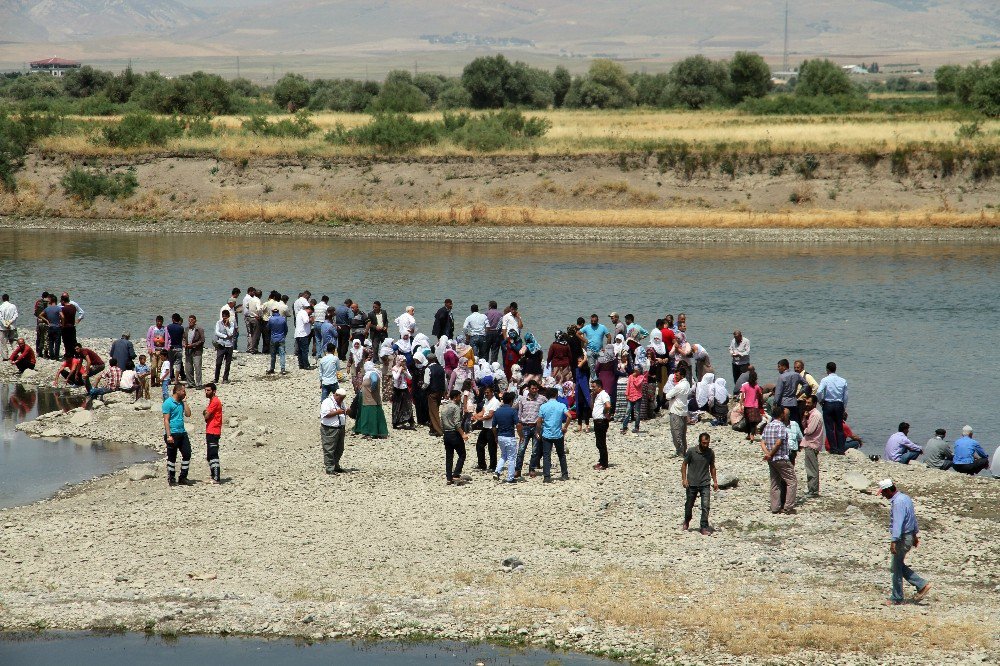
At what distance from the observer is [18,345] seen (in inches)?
1065

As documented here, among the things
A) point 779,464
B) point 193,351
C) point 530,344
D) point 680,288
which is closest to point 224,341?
point 193,351

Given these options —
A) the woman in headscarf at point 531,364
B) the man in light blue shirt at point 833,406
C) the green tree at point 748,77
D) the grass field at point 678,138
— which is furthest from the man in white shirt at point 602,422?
the green tree at point 748,77

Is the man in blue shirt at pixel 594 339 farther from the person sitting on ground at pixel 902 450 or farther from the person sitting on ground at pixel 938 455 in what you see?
the person sitting on ground at pixel 938 455

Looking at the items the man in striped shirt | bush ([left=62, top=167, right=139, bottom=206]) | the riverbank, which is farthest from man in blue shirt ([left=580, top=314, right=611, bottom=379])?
bush ([left=62, top=167, right=139, bottom=206])

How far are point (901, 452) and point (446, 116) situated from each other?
2000 inches

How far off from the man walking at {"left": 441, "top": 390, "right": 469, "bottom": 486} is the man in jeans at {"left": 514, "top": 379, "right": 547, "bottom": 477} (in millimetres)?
790

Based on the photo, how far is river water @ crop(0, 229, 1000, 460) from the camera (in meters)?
27.9

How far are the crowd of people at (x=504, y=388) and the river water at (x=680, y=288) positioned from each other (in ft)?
9.19

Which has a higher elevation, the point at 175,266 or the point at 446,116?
the point at 446,116

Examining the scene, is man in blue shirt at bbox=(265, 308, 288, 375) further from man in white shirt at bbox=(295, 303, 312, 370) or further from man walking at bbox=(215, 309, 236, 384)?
man walking at bbox=(215, 309, 236, 384)

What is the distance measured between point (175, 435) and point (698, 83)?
285 feet

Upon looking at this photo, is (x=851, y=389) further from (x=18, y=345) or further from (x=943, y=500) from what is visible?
(x=18, y=345)

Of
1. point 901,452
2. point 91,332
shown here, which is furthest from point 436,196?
point 901,452

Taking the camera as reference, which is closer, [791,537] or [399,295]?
[791,537]
